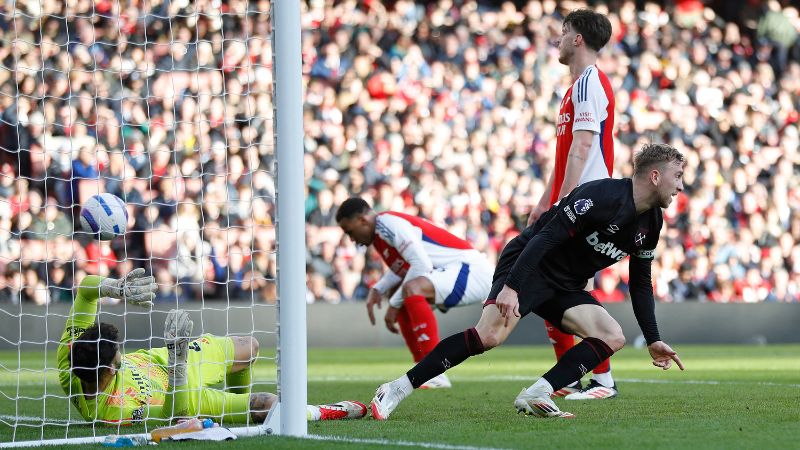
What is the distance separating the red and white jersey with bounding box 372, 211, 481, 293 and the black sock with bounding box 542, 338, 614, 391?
314cm

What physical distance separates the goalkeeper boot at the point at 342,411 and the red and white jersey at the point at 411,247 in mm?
2988

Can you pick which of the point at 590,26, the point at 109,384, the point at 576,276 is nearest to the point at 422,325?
the point at 590,26

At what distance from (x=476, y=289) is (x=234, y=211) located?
611 centimetres

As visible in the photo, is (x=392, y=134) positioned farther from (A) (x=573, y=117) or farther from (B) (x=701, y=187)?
(A) (x=573, y=117)

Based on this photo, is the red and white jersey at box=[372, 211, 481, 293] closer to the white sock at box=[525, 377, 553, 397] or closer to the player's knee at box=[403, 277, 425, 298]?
the player's knee at box=[403, 277, 425, 298]

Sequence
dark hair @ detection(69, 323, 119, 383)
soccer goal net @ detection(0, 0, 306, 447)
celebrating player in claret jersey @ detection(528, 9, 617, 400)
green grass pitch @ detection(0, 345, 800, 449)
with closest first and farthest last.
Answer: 1. green grass pitch @ detection(0, 345, 800, 449)
2. dark hair @ detection(69, 323, 119, 383)
3. celebrating player in claret jersey @ detection(528, 9, 617, 400)
4. soccer goal net @ detection(0, 0, 306, 447)

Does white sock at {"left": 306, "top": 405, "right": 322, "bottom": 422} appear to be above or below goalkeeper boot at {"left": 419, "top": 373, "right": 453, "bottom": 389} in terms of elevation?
above

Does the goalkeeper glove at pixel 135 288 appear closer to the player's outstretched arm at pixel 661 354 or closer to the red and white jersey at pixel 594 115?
the player's outstretched arm at pixel 661 354

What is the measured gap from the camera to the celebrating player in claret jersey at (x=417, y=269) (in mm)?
8711

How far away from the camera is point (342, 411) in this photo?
19.1 feet

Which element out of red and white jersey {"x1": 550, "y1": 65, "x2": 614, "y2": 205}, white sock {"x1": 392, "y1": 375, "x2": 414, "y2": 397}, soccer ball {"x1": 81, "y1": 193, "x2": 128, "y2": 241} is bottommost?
white sock {"x1": 392, "y1": 375, "x2": 414, "y2": 397}

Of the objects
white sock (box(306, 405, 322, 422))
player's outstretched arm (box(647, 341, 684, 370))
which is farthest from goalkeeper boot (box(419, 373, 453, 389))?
player's outstretched arm (box(647, 341, 684, 370))

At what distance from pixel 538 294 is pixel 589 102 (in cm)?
148

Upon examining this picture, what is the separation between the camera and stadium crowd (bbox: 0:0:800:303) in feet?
46.7
